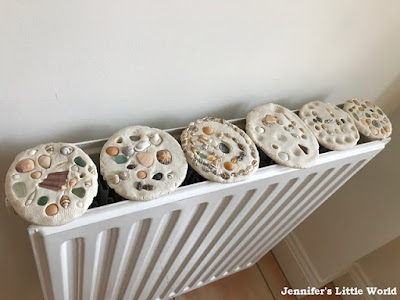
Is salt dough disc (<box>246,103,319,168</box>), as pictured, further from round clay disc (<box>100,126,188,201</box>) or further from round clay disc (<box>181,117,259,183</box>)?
round clay disc (<box>100,126,188,201</box>)

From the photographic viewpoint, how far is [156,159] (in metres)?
0.53

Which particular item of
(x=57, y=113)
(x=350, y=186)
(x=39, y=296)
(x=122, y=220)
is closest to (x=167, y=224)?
(x=122, y=220)

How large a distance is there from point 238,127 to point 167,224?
191 millimetres

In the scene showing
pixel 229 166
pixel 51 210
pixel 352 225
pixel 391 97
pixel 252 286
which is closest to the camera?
pixel 51 210

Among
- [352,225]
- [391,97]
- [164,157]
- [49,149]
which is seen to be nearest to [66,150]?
[49,149]

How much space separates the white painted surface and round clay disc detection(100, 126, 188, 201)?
26.8 inches

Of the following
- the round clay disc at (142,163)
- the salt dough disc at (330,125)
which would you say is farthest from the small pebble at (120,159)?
the salt dough disc at (330,125)

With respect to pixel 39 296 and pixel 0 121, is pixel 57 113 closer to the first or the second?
pixel 0 121

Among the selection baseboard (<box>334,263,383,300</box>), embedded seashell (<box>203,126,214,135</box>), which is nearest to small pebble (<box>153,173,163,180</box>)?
embedded seashell (<box>203,126,214,135</box>)

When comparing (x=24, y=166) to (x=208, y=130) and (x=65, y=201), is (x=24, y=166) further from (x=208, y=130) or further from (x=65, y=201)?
(x=208, y=130)

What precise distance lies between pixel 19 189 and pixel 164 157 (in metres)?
0.18

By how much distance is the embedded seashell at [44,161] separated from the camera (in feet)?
1.58

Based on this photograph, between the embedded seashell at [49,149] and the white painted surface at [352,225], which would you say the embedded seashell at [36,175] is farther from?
the white painted surface at [352,225]

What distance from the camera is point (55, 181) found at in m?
0.47
